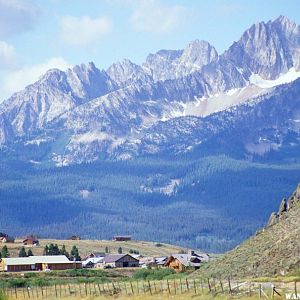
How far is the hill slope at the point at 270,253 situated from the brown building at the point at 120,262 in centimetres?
8199

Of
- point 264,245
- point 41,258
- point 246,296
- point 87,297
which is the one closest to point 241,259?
point 264,245

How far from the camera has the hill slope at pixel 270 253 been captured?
88.8 meters

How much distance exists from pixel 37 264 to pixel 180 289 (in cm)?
9029

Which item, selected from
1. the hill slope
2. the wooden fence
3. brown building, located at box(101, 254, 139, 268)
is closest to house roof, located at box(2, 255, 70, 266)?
brown building, located at box(101, 254, 139, 268)

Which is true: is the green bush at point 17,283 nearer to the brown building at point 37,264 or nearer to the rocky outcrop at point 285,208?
the rocky outcrop at point 285,208

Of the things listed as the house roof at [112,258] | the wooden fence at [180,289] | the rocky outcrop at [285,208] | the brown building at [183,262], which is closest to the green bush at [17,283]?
the wooden fence at [180,289]

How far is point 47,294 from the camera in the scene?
9769cm

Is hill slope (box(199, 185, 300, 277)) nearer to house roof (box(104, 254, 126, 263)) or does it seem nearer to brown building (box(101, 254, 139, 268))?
brown building (box(101, 254, 139, 268))

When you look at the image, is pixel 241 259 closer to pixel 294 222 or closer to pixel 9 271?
pixel 294 222

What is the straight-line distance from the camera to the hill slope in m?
88.8

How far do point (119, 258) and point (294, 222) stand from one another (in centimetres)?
9835

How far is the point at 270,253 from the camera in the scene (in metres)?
91.8

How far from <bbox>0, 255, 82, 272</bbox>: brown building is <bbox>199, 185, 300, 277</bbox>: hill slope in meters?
67.8

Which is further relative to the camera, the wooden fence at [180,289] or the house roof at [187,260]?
the house roof at [187,260]
